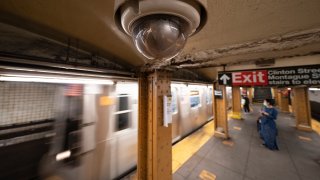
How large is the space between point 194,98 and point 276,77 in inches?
164

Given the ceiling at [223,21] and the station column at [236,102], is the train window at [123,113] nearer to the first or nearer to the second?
the ceiling at [223,21]

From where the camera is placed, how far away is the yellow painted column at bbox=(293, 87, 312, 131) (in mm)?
6711

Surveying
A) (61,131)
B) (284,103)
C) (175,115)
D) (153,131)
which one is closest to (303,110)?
(284,103)

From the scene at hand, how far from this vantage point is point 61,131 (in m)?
2.38

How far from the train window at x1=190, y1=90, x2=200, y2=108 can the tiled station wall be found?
5249mm

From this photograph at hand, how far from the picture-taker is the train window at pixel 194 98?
6.32 metres

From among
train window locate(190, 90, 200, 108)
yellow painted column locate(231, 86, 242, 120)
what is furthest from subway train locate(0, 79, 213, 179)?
yellow painted column locate(231, 86, 242, 120)

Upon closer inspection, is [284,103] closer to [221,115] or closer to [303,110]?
[303,110]

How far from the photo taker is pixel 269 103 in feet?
15.3

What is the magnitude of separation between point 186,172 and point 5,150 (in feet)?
12.4

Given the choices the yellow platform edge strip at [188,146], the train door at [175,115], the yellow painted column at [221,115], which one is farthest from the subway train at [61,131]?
the yellow painted column at [221,115]

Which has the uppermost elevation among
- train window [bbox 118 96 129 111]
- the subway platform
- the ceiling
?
the ceiling

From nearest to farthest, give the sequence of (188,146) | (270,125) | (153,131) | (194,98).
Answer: (153,131), (270,125), (188,146), (194,98)

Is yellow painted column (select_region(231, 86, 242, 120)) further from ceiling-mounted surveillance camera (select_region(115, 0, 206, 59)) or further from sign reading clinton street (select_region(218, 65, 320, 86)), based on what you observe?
ceiling-mounted surveillance camera (select_region(115, 0, 206, 59))
